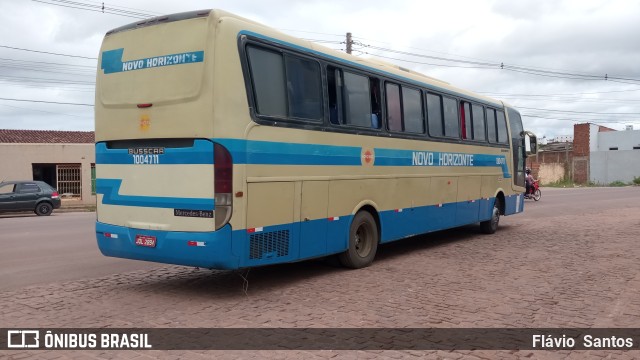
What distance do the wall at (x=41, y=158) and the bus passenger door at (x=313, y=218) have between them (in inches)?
1033

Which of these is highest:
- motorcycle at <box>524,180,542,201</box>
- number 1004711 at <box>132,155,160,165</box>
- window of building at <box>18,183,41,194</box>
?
number 1004711 at <box>132,155,160,165</box>

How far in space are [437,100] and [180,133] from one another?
6336 mm

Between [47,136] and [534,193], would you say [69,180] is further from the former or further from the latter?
[534,193]

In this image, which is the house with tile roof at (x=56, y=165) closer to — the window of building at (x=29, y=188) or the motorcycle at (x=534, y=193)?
the window of building at (x=29, y=188)

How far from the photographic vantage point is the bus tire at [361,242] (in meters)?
8.83

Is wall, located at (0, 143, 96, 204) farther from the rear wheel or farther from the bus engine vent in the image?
the bus engine vent

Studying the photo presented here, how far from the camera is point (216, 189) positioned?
651 cm

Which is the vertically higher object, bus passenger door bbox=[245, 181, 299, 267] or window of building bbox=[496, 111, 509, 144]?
window of building bbox=[496, 111, 509, 144]

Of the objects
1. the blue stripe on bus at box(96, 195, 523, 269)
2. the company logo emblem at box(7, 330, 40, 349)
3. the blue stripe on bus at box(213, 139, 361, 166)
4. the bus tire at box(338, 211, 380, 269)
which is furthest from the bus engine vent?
the company logo emblem at box(7, 330, 40, 349)

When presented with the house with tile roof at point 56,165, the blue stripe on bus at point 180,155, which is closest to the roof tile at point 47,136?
the house with tile roof at point 56,165

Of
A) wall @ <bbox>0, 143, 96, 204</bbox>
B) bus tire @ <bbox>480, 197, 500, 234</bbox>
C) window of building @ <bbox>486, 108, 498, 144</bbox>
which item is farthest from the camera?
wall @ <bbox>0, 143, 96, 204</bbox>

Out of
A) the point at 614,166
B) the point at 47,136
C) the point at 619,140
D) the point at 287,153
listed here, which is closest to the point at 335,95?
the point at 287,153

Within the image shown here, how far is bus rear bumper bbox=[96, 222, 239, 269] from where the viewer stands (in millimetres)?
6531

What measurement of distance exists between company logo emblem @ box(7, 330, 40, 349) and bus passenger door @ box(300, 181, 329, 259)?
133 inches
